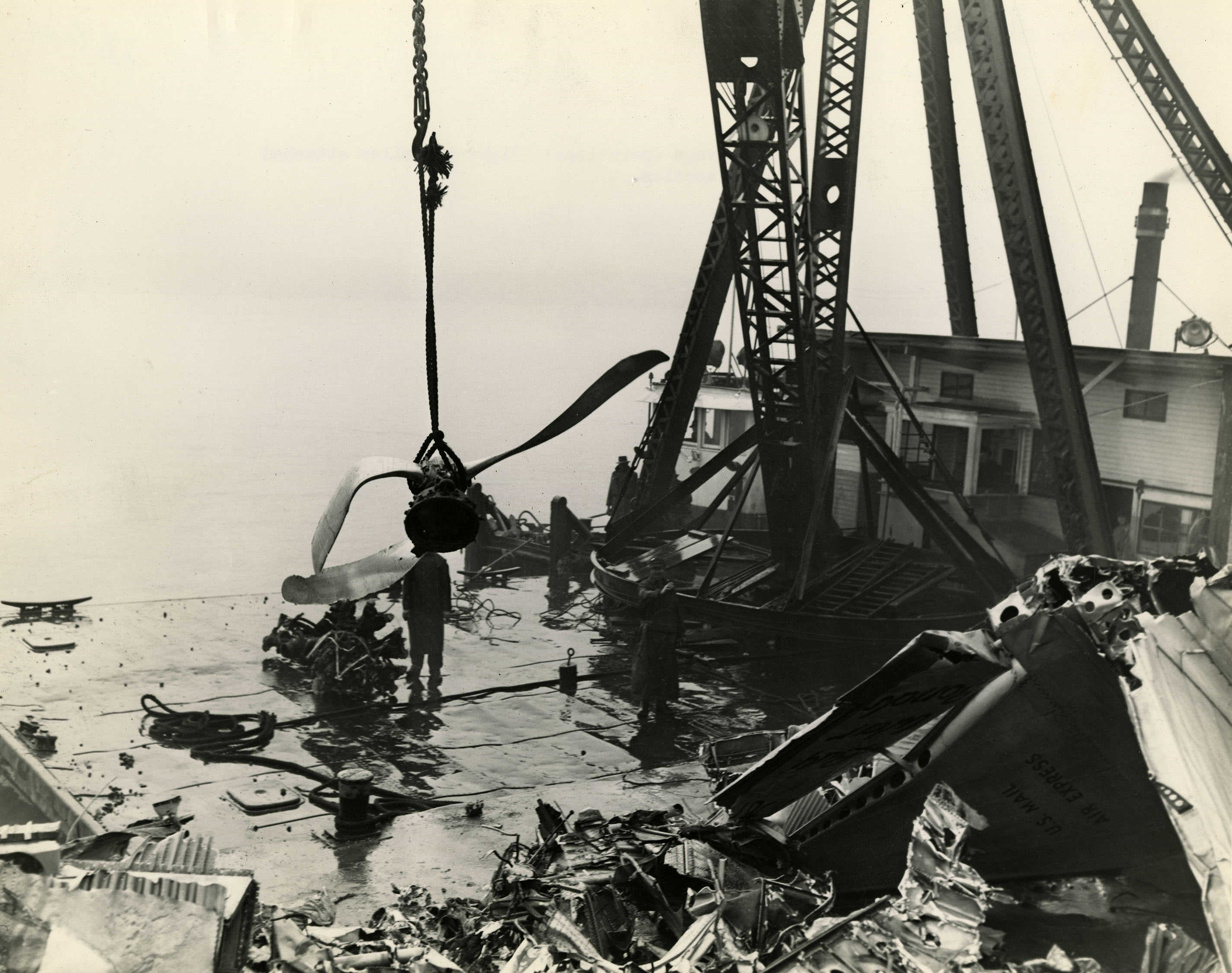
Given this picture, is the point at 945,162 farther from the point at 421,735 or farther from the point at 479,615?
the point at 421,735

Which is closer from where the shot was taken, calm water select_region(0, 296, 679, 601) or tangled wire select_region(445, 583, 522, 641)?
tangled wire select_region(445, 583, 522, 641)

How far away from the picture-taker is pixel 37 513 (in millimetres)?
33594

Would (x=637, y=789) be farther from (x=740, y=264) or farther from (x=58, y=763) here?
(x=740, y=264)

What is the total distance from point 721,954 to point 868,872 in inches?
65.7

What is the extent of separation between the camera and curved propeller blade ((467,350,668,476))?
7.21 m

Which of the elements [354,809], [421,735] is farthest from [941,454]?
[354,809]

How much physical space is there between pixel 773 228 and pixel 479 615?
7.60 meters

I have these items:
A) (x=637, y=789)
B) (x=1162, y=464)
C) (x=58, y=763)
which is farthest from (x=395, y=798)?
(x=1162, y=464)

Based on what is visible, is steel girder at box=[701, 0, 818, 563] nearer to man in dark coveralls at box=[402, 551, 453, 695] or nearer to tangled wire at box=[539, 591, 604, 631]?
tangled wire at box=[539, 591, 604, 631]

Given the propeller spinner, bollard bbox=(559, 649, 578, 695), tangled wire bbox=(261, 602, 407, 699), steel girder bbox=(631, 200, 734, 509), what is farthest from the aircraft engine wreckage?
steel girder bbox=(631, 200, 734, 509)

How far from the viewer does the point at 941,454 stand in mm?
19328

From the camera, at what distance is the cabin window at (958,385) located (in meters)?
19.5

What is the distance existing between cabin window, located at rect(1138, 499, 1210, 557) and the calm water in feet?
A: 49.6

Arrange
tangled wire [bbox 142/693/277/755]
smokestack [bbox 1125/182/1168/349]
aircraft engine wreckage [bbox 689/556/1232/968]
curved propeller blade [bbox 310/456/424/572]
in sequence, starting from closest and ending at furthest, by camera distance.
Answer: aircraft engine wreckage [bbox 689/556/1232/968]
curved propeller blade [bbox 310/456/424/572]
tangled wire [bbox 142/693/277/755]
smokestack [bbox 1125/182/1168/349]
